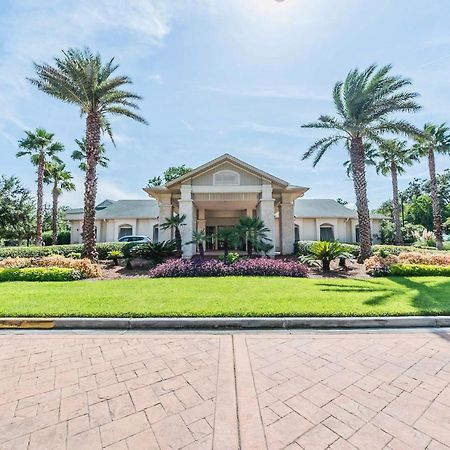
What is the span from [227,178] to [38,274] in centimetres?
1125

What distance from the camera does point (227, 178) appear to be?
57.5 feet

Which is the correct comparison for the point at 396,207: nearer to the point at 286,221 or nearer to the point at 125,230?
the point at 286,221

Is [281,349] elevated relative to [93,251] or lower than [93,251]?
lower

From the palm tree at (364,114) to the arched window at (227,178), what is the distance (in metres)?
5.55

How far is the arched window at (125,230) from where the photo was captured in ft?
96.0

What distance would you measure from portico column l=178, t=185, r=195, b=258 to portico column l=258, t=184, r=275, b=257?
4.47 meters

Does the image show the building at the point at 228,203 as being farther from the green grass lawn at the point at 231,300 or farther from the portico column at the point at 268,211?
the green grass lawn at the point at 231,300

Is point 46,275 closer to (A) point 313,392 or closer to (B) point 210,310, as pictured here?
(B) point 210,310

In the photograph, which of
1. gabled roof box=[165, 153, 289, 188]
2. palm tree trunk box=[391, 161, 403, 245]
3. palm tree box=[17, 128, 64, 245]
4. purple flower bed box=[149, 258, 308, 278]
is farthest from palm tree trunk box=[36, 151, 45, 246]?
palm tree trunk box=[391, 161, 403, 245]

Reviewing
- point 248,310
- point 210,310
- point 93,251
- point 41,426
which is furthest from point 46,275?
point 41,426

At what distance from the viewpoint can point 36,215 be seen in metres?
24.2

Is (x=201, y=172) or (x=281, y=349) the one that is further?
(x=201, y=172)

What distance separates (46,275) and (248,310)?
969 cm

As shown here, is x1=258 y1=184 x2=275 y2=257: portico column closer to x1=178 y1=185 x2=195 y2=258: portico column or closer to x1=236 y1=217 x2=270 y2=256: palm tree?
x1=236 y1=217 x2=270 y2=256: palm tree
